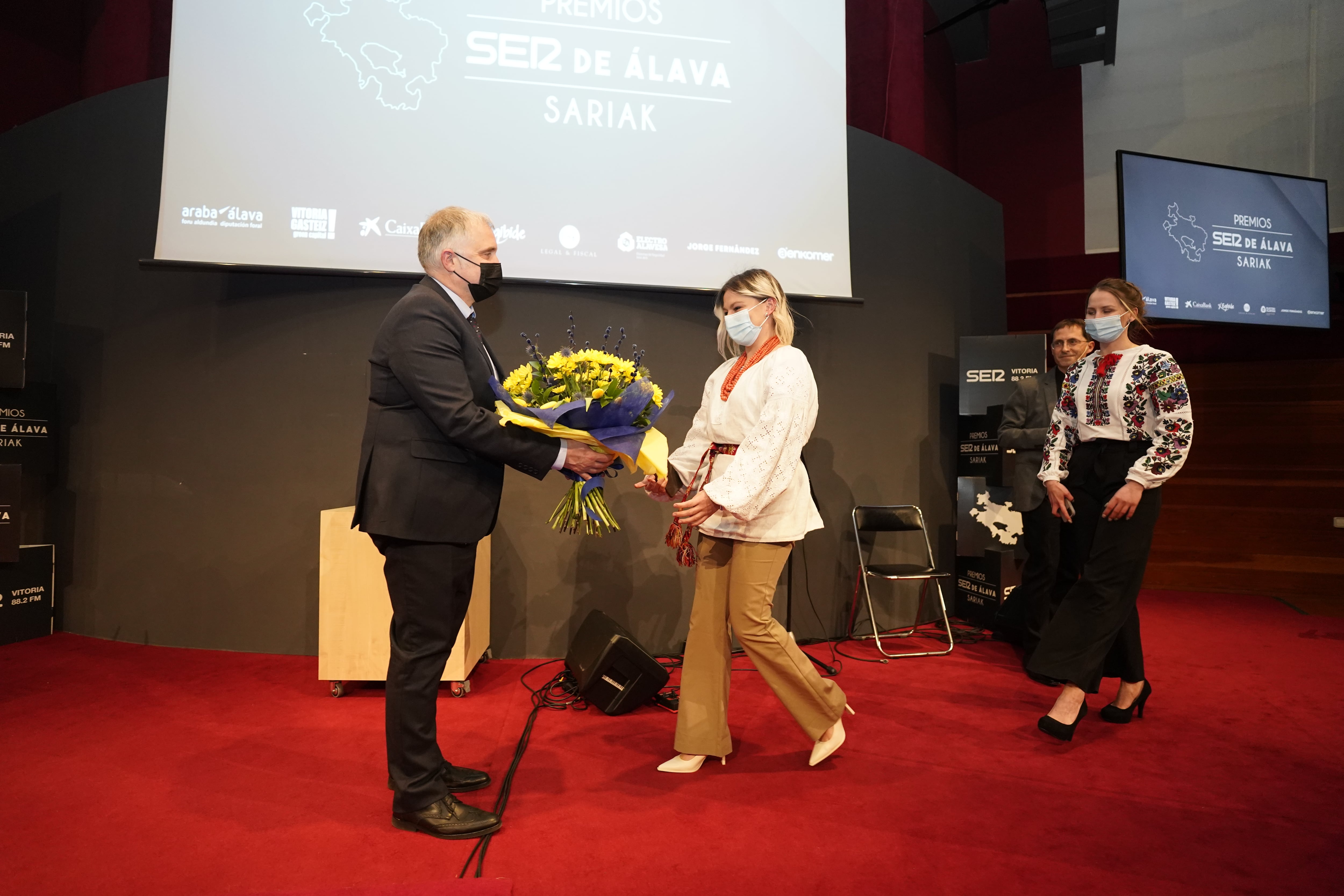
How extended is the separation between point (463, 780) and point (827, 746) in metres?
1.18

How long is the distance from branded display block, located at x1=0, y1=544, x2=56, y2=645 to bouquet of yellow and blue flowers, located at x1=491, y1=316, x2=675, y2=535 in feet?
11.8

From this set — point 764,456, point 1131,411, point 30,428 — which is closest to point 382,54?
point 30,428

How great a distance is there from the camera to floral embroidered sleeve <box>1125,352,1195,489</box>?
262 cm

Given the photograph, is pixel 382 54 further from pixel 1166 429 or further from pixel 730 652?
pixel 1166 429

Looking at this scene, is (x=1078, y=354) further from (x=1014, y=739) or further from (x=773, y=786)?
(x=773, y=786)

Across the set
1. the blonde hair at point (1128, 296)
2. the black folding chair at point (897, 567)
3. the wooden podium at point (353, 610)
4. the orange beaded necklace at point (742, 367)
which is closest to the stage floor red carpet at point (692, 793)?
the wooden podium at point (353, 610)

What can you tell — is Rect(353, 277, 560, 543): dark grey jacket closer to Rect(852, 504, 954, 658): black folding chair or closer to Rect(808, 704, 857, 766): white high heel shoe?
Rect(808, 704, 857, 766): white high heel shoe

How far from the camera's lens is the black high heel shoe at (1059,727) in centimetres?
275

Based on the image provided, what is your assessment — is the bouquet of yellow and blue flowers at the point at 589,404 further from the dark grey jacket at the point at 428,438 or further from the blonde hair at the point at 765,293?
the blonde hair at the point at 765,293

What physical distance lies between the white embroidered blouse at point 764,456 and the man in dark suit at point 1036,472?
6.50ft

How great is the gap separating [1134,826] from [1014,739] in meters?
0.72

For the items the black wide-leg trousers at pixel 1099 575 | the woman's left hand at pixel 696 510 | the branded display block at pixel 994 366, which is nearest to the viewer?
the woman's left hand at pixel 696 510

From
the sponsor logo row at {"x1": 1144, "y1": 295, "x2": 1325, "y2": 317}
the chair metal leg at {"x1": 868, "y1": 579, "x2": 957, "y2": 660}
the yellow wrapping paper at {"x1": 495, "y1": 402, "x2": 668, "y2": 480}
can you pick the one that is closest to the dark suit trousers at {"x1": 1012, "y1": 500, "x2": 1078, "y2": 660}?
the chair metal leg at {"x1": 868, "y1": 579, "x2": 957, "y2": 660}

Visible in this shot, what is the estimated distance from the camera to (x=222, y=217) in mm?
3662
